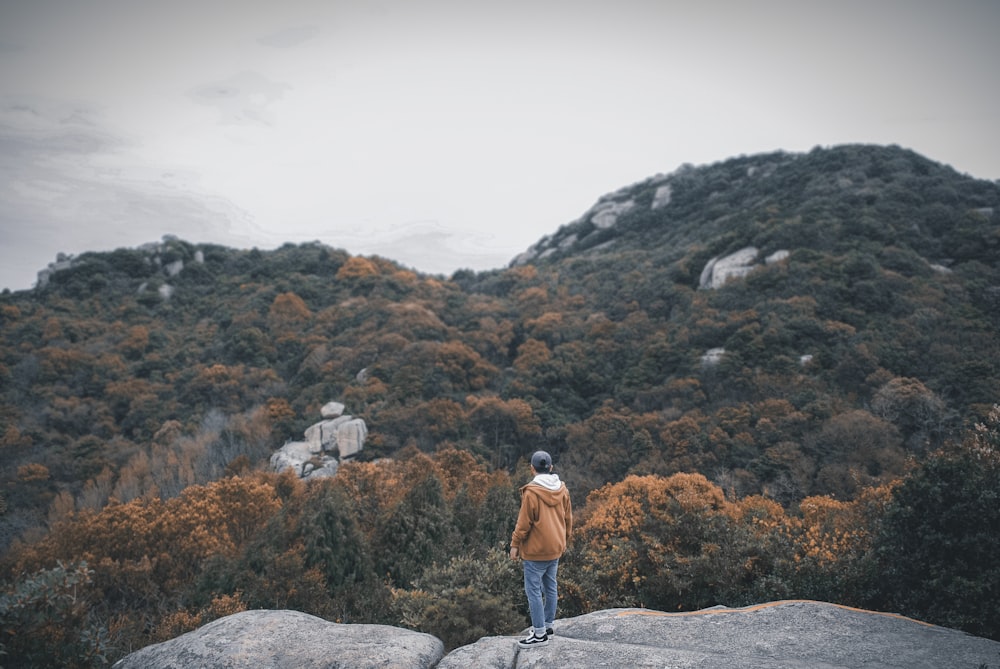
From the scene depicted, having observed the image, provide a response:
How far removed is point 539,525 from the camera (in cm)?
505

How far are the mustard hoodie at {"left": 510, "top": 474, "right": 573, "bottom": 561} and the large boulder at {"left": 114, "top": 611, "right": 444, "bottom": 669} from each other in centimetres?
152

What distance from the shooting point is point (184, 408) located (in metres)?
32.1

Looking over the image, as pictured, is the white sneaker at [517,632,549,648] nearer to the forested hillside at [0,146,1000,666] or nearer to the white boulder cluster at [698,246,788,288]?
the forested hillside at [0,146,1000,666]

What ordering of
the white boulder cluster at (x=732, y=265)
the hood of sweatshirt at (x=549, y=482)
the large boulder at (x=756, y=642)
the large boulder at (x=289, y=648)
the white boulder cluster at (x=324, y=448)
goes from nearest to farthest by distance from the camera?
the large boulder at (x=756, y=642)
the large boulder at (x=289, y=648)
the hood of sweatshirt at (x=549, y=482)
the white boulder cluster at (x=324, y=448)
the white boulder cluster at (x=732, y=265)

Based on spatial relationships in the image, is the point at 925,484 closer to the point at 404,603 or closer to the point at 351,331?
the point at 404,603

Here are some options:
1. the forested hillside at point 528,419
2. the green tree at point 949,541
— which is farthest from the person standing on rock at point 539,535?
the green tree at point 949,541

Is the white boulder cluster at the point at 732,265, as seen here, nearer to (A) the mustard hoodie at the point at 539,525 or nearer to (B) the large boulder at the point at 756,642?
(B) the large boulder at the point at 756,642

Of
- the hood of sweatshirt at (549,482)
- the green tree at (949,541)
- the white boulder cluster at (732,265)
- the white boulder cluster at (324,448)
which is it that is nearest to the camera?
the hood of sweatshirt at (549,482)

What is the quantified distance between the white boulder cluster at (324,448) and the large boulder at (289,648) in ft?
66.0

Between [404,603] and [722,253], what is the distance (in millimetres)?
37388

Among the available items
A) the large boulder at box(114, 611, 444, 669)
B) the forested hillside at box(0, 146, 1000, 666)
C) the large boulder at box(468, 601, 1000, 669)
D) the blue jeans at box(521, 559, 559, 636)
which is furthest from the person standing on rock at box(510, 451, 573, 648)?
the forested hillside at box(0, 146, 1000, 666)

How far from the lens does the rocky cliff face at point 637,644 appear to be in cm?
462

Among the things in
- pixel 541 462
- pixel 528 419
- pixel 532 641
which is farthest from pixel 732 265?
pixel 532 641

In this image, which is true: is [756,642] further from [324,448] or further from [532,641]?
[324,448]
